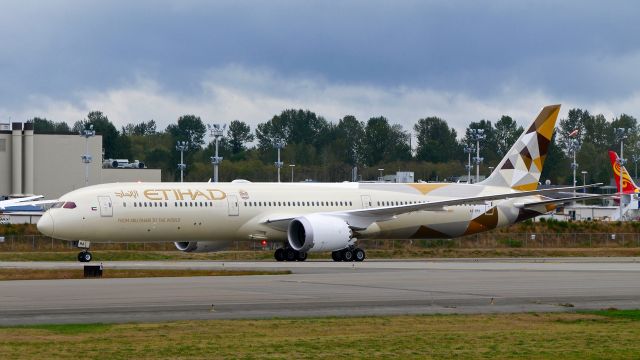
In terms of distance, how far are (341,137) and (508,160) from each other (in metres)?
114

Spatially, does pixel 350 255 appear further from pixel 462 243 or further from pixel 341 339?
pixel 341 339

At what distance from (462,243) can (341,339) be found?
150 ft

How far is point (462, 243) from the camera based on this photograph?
66.0 m

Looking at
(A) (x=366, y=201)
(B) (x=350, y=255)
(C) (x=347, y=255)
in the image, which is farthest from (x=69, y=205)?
(A) (x=366, y=201)

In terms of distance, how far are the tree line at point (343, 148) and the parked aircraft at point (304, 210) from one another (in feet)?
254

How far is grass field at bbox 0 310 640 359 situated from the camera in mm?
19031

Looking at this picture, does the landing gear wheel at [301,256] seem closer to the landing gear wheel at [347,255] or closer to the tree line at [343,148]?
the landing gear wheel at [347,255]

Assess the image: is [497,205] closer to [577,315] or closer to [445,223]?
[445,223]

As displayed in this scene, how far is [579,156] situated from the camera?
177m

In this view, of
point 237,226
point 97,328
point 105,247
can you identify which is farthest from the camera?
point 105,247

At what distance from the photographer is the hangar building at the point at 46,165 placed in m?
118

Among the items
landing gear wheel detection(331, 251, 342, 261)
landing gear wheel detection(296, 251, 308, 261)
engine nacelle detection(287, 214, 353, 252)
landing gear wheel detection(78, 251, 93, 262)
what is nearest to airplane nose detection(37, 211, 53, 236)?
landing gear wheel detection(78, 251, 93, 262)

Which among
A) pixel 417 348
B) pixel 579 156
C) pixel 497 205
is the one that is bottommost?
pixel 417 348

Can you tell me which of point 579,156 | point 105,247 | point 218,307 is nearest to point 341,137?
point 579,156
